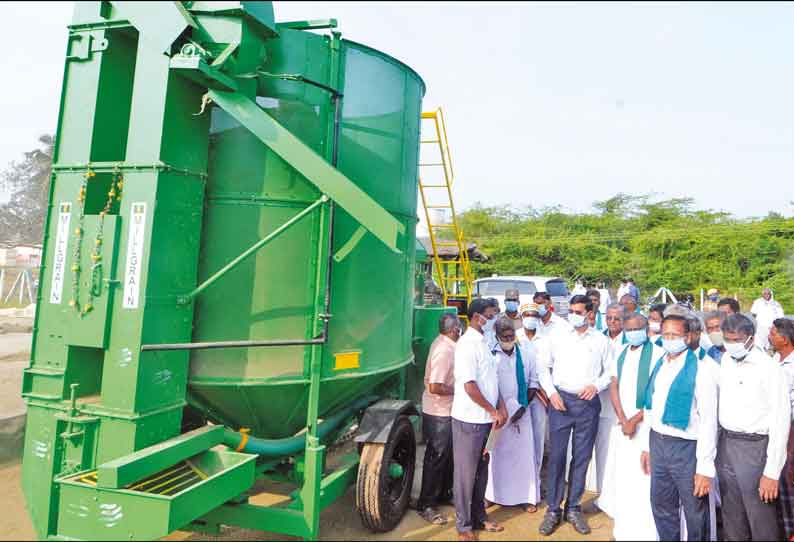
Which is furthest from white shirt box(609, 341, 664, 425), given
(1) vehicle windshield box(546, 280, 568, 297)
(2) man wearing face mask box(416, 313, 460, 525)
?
(1) vehicle windshield box(546, 280, 568, 297)

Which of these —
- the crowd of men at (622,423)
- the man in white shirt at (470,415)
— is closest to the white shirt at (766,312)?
the crowd of men at (622,423)

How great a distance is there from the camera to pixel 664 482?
389 cm

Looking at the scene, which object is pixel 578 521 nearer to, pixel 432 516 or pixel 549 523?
pixel 549 523

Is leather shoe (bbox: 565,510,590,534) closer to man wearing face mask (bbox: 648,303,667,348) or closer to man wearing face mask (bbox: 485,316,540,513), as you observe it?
man wearing face mask (bbox: 485,316,540,513)

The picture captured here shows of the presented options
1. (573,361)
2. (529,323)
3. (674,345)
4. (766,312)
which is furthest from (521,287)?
(674,345)

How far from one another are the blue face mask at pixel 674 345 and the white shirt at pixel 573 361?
85 centimetres

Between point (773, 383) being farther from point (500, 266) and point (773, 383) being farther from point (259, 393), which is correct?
point (500, 266)

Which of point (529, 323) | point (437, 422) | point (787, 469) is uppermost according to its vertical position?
point (529, 323)

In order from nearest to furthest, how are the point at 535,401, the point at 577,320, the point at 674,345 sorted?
the point at 674,345, the point at 577,320, the point at 535,401

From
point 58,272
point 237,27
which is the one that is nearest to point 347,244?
point 237,27

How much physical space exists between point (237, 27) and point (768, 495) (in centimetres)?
504

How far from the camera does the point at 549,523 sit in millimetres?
4504

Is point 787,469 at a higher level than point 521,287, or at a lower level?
lower

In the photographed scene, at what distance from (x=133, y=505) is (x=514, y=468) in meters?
3.56
